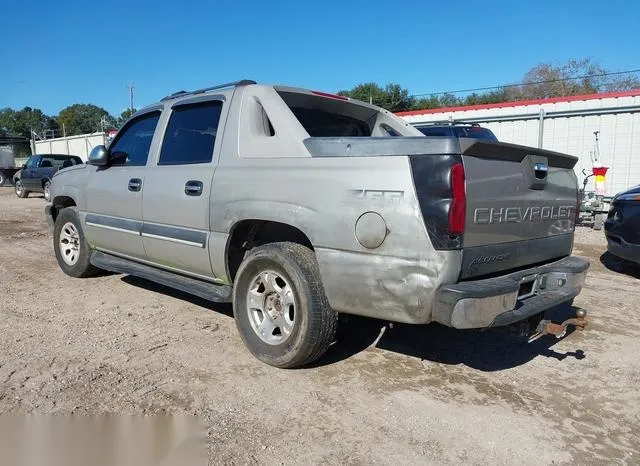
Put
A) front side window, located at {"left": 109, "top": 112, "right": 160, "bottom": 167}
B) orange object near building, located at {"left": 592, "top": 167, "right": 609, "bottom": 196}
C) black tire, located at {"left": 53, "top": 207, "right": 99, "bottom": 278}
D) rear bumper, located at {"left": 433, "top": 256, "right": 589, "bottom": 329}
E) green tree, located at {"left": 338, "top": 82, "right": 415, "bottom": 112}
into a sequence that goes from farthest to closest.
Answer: green tree, located at {"left": 338, "top": 82, "right": 415, "bottom": 112}, orange object near building, located at {"left": 592, "top": 167, "right": 609, "bottom": 196}, black tire, located at {"left": 53, "top": 207, "right": 99, "bottom": 278}, front side window, located at {"left": 109, "top": 112, "right": 160, "bottom": 167}, rear bumper, located at {"left": 433, "top": 256, "right": 589, "bottom": 329}

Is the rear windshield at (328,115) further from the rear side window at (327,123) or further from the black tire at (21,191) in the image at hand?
the black tire at (21,191)

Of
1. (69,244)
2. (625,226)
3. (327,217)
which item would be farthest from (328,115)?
(625,226)

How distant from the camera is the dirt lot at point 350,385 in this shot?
2809 millimetres

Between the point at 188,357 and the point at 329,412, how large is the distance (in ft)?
4.33

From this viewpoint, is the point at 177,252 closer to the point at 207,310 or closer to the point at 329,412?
the point at 207,310

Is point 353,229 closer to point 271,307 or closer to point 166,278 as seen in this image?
point 271,307

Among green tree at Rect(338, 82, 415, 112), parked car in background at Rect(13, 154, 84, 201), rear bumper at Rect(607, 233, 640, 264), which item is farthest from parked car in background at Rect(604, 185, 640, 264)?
green tree at Rect(338, 82, 415, 112)

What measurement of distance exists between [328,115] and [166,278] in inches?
79.6

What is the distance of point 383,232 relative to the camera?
305 cm

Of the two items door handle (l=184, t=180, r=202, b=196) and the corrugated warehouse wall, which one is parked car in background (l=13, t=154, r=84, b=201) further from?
door handle (l=184, t=180, r=202, b=196)

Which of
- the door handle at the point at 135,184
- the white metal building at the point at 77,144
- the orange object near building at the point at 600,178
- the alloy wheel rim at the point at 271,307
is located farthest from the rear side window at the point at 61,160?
the alloy wheel rim at the point at 271,307

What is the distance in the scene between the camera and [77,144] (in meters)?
34.6

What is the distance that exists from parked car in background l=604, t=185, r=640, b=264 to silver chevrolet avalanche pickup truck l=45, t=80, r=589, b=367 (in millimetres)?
2752

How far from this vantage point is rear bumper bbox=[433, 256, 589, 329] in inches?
115
